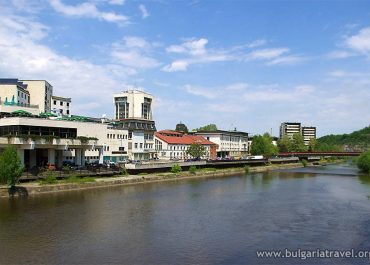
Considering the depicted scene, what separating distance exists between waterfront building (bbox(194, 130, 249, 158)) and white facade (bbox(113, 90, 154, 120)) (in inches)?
1260

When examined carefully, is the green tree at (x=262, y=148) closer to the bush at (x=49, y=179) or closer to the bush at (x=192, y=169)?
the bush at (x=192, y=169)

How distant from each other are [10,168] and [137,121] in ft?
154

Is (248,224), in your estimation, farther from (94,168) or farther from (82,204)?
(94,168)

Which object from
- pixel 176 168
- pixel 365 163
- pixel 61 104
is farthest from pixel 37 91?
pixel 365 163

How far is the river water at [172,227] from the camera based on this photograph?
85.7 feet

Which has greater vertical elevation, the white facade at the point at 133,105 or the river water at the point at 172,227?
the white facade at the point at 133,105

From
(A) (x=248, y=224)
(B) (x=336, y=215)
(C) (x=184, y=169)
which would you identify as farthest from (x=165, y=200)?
(C) (x=184, y=169)

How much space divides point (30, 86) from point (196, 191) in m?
47.9

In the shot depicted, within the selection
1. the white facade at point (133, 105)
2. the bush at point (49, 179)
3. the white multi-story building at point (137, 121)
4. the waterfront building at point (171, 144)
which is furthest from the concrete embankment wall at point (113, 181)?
the white facade at point (133, 105)

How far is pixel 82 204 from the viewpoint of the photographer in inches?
1692

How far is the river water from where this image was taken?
85.7ft

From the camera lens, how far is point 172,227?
34.0m

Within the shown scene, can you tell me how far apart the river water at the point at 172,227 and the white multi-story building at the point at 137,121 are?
35.1 m

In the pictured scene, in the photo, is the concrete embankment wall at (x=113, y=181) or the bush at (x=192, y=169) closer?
the concrete embankment wall at (x=113, y=181)
